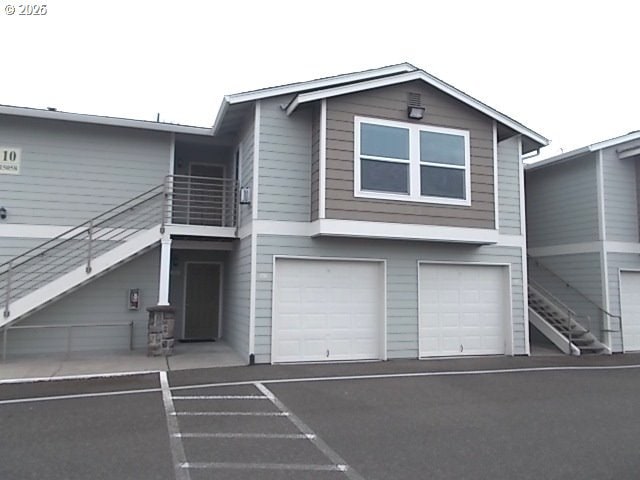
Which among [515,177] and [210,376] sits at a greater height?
[515,177]

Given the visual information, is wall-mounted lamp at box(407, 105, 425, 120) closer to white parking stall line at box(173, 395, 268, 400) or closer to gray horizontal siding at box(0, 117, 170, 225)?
gray horizontal siding at box(0, 117, 170, 225)

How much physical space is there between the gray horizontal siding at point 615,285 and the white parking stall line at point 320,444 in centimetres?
963

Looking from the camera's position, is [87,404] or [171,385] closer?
[87,404]

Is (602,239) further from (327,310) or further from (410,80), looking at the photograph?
(327,310)

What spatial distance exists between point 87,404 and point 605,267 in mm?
11843

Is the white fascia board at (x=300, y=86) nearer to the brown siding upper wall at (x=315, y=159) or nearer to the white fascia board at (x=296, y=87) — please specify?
the white fascia board at (x=296, y=87)

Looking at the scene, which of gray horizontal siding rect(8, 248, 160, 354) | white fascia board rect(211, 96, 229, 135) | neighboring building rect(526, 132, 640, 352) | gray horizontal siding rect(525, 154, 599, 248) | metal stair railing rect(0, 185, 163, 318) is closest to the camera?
white fascia board rect(211, 96, 229, 135)

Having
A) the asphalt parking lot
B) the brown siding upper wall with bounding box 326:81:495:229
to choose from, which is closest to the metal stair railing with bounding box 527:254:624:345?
the asphalt parking lot

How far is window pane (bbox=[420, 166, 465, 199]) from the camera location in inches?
397

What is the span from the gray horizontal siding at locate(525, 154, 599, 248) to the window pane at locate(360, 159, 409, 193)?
5981 millimetres

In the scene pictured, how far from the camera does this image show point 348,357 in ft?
32.8

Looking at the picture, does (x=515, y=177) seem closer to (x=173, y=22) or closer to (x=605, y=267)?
(x=605, y=267)

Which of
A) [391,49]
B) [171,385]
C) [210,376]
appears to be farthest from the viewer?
[391,49]

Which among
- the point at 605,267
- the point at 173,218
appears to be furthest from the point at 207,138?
the point at 605,267
